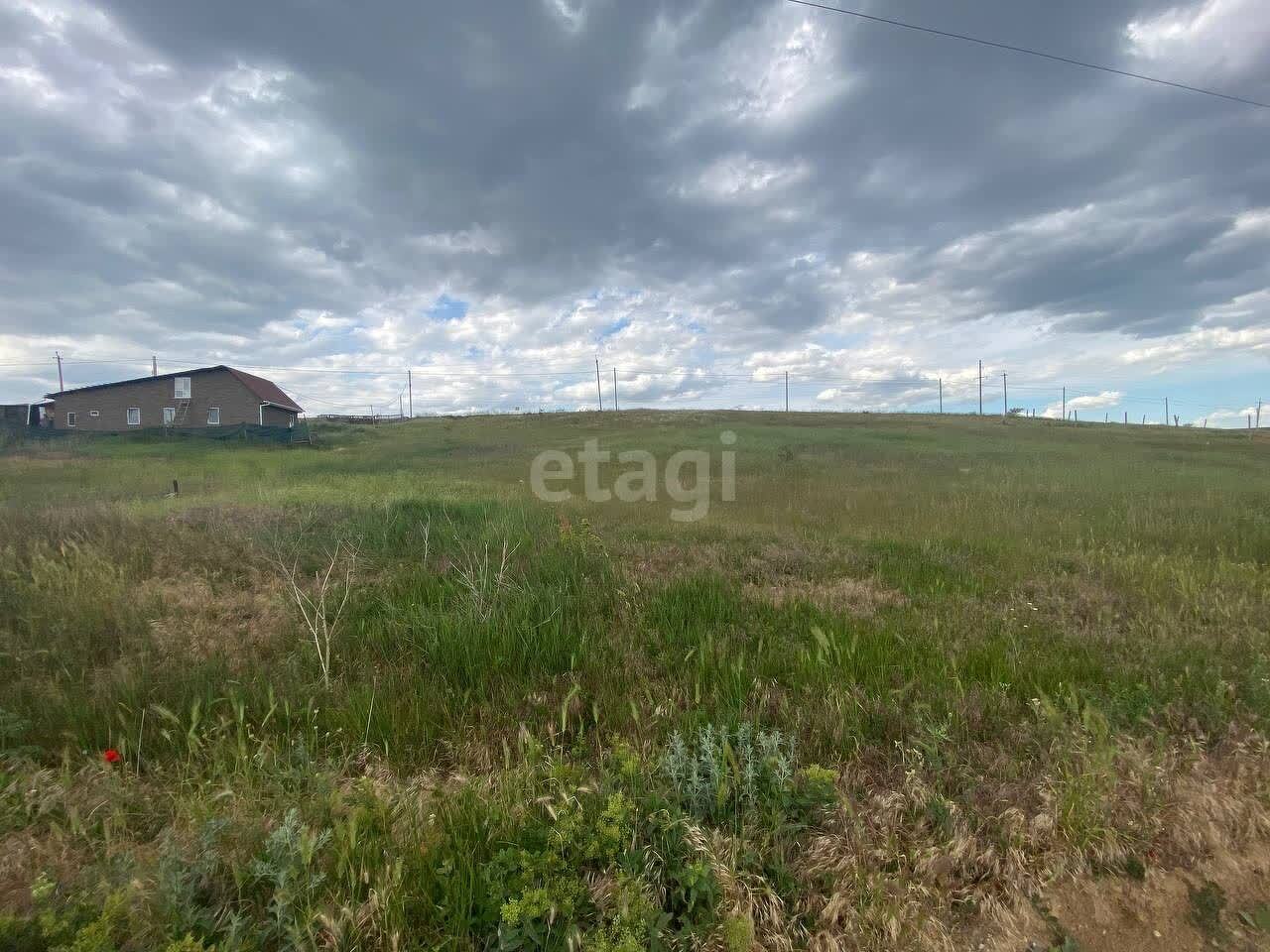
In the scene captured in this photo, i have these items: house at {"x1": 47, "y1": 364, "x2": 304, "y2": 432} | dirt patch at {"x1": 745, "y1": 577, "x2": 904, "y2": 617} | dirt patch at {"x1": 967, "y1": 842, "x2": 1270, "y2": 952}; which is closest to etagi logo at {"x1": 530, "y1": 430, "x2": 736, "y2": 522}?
dirt patch at {"x1": 745, "y1": 577, "x2": 904, "y2": 617}

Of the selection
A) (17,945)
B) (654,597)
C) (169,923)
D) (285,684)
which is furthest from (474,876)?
(654,597)

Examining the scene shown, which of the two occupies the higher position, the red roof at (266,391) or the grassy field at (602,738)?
the red roof at (266,391)

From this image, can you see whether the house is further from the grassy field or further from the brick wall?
the grassy field

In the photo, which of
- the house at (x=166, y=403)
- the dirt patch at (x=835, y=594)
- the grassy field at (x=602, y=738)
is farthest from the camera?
the house at (x=166, y=403)

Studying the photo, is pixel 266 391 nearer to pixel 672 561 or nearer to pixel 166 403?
pixel 166 403

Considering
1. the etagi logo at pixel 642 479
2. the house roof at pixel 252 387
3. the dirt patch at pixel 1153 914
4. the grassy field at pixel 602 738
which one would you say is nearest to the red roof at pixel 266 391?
the house roof at pixel 252 387

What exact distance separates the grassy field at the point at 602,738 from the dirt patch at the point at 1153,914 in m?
0.04

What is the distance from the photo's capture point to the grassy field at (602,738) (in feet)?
6.23

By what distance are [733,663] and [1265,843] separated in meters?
2.44

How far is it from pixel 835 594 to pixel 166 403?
197 feet

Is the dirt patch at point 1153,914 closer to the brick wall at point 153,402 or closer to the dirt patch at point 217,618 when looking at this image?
the dirt patch at point 217,618

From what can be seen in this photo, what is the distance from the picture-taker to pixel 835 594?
5.32m

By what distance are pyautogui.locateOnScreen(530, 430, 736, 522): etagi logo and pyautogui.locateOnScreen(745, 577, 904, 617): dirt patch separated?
4201 millimetres

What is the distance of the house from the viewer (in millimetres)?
46531
